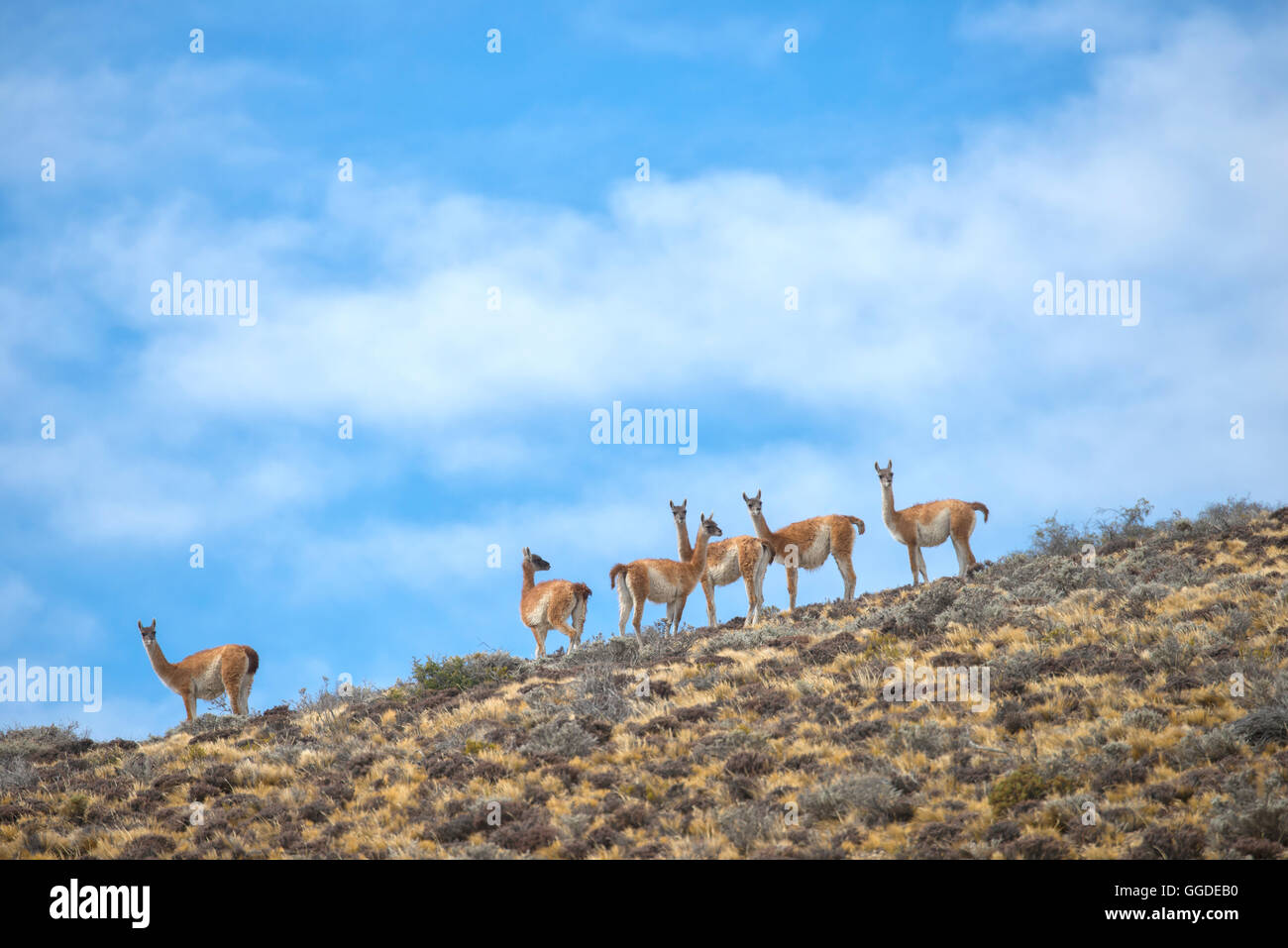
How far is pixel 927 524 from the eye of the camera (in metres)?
26.0

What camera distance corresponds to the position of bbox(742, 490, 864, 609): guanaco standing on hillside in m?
25.1

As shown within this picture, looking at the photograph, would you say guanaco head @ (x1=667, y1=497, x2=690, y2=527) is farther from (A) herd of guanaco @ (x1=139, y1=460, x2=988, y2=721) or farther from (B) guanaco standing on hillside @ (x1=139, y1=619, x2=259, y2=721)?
(B) guanaco standing on hillside @ (x1=139, y1=619, x2=259, y2=721)

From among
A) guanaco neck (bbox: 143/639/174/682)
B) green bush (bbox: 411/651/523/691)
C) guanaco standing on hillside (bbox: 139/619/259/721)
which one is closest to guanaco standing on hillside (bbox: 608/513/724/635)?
green bush (bbox: 411/651/523/691)

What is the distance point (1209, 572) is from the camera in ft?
68.4

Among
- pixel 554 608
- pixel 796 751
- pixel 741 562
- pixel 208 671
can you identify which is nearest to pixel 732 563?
pixel 741 562

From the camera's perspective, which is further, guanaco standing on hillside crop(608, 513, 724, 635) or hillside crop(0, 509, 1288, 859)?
guanaco standing on hillside crop(608, 513, 724, 635)

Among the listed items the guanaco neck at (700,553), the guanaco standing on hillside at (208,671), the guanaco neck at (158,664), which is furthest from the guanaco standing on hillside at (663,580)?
the guanaco neck at (158,664)

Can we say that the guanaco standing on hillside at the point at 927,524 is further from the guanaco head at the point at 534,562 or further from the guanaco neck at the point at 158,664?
the guanaco neck at the point at 158,664

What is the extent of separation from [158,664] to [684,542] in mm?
12136

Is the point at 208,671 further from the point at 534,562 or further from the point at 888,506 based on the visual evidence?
the point at 888,506

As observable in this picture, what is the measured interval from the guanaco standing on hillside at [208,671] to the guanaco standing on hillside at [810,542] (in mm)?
11871

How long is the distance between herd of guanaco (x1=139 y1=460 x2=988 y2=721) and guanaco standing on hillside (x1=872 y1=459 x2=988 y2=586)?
0.02 m
